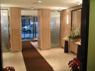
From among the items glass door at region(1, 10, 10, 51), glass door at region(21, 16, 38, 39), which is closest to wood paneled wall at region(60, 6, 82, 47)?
glass door at region(1, 10, 10, 51)

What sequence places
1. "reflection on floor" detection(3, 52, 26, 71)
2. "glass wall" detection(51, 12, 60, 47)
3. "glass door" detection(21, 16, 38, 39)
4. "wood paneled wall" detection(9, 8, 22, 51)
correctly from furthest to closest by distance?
1. "glass door" detection(21, 16, 38, 39)
2. "glass wall" detection(51, 12, 60, 47)
3. "wood paneled wall" detection(9, 8, 22, 51)
4. "reflection on floor" detection(3, 52, 26, 71)

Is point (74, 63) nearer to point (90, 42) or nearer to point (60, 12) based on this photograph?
point (90, 42)

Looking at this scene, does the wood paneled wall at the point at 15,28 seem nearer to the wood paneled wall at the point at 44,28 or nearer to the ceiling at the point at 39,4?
the ceiling at the point at 39,4

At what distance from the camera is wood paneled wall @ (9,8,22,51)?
20.7 ft

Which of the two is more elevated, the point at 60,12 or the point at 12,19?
the point at 60,12

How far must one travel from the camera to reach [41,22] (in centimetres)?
674

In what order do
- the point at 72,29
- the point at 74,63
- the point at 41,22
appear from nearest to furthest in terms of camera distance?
the point at 74,63 < the point at 72,29 < the point at 41,22

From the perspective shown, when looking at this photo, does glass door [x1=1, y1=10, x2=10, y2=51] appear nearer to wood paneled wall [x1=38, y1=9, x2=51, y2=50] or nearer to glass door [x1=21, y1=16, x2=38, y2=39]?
wood paneled wall [x1=38, y1=9, x2=51, y2=50]

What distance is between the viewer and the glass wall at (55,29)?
289 inches

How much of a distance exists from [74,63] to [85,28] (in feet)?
3.23

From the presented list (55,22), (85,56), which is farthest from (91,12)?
(55,22)

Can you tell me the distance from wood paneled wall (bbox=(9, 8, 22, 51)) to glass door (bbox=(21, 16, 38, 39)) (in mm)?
5412

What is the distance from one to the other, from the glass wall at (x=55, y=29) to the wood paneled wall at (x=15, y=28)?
2.27 m

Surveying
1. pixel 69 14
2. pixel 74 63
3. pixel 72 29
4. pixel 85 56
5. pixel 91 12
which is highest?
pixel 69 14
